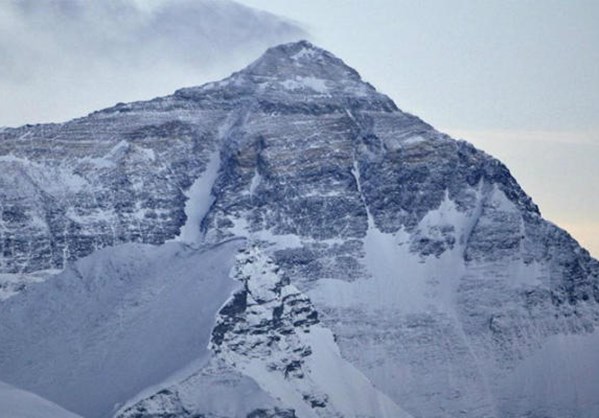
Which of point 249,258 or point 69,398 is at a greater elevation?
point 249,258

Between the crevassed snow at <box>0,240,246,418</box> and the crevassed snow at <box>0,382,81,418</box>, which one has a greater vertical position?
the crevassed snow at <box>0,240,246,418</box>

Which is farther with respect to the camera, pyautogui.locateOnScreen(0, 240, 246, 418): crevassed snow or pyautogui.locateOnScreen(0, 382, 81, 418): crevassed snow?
pyautogui.locateOnScreen(0, 240, 246, 418): crevassed snow

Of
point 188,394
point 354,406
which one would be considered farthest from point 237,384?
point 354,406

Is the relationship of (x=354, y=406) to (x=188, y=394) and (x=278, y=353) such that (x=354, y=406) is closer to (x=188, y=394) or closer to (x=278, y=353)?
(x=278, y=353)

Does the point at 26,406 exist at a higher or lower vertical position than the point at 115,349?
lower

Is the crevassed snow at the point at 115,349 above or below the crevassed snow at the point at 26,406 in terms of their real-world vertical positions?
above

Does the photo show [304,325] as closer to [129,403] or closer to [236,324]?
[236,324]

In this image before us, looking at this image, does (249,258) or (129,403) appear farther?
(249,258)

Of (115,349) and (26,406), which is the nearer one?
(26,406)
